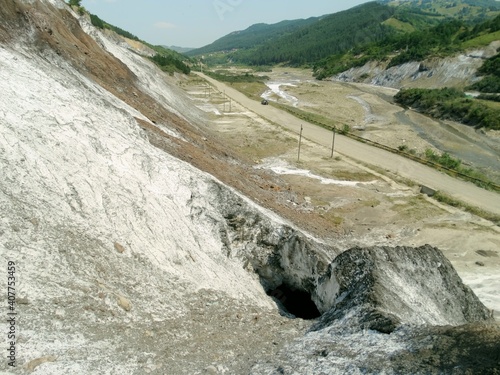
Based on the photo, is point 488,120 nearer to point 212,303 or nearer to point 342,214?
point 342,214

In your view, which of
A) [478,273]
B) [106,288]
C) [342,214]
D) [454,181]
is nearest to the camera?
[106,288]

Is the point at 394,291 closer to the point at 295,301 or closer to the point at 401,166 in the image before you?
the point at 295,301

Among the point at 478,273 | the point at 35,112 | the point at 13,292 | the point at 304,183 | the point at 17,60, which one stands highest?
the point at 17,60

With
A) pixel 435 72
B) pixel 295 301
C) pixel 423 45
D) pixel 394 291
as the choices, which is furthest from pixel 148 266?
pixel 423 45

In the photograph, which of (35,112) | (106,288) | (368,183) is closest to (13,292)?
(106,288)

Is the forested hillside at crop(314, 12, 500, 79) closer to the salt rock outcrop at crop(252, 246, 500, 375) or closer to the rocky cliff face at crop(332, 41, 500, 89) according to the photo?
the rocky cliff face at crop(332, 41, 500, 89)

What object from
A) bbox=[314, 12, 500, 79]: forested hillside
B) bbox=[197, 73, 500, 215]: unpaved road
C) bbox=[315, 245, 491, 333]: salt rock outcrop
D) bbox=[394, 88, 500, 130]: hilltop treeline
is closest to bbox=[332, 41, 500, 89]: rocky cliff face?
bbox=[314, 12, 500, 79]: forested hillside
